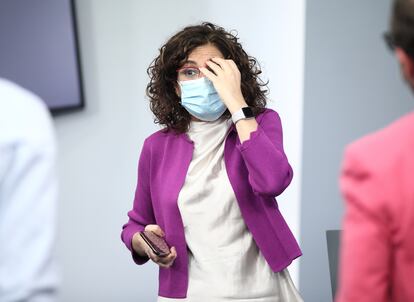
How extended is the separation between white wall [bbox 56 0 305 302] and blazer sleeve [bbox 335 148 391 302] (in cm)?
150

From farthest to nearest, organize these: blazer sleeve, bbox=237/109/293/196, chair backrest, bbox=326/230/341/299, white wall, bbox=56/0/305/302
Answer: white wall, bbox=56/0/305/302 → chair backrest, bbox=326/230/341/299 → blazer sleeve, bbox=237/109/293/196

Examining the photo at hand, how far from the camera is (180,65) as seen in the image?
1430 mm

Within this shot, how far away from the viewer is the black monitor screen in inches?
77.2

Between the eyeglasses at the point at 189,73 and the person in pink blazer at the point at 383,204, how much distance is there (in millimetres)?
764

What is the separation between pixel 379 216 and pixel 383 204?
0.06 ft

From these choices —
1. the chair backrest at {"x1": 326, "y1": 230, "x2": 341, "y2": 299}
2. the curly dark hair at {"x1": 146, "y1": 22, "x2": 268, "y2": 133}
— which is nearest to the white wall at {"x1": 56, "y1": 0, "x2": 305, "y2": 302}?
the chair backrest at {"x1": 326, "y1": 230, "x2": 341, "y2": 299}

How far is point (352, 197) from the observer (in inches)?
26.7

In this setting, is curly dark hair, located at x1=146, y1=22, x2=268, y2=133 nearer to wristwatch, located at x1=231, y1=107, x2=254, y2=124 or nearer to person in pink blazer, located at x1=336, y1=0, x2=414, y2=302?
wristwatch, located at x1=231, y1=107, x2=254, y2=124

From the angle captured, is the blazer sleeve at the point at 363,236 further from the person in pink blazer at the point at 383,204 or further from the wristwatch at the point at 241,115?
the wristwatch at the point at 241,115

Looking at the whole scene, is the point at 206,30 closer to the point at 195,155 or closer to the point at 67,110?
the point at 195,155

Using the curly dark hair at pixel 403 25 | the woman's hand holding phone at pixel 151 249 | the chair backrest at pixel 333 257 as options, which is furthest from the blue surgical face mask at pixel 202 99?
the curly dark hair at pixel 403 25

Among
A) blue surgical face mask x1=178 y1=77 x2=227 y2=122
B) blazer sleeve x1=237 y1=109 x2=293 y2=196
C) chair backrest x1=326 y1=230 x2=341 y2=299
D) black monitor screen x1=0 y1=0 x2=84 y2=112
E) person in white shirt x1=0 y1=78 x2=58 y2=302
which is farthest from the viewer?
black monitor screen x1=0 y1=0 x2=84 y2=112

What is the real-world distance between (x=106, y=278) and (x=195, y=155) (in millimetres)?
1305

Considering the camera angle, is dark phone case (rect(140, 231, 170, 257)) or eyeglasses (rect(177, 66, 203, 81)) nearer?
dark phone case (rect(140, 231, 170, 257))
